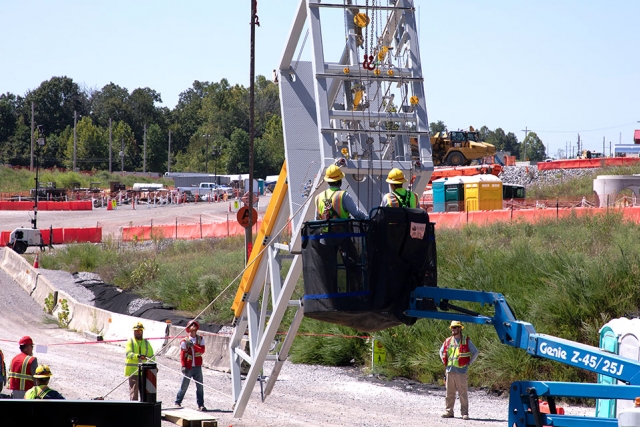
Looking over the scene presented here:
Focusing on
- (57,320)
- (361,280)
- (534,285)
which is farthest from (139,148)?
(361,280)

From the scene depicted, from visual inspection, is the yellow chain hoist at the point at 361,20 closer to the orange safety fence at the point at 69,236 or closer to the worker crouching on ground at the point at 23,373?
the worker crouching on ground at the point at 23,373

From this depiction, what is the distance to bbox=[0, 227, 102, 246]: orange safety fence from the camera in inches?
1887

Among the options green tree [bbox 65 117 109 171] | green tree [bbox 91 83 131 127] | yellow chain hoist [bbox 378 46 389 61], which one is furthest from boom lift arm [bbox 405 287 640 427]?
green tree [bbox 91 83 131 127]

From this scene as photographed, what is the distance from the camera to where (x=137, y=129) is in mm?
151375

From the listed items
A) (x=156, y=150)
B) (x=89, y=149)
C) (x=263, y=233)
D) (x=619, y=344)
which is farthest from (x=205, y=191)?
(x=619, y=344)

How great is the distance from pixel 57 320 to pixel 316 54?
22.4 m

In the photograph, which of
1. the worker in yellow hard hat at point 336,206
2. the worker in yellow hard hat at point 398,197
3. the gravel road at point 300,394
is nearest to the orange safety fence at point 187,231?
the gravel road at point 300,394

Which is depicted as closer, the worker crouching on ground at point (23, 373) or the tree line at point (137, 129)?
the worker crouching on ground at point (23, 373)

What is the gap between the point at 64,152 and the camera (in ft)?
433

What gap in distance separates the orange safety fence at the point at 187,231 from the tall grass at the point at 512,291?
13.9 metres

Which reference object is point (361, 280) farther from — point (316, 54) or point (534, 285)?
point (534, 285)

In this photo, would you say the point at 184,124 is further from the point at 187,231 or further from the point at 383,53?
the point at 383,53

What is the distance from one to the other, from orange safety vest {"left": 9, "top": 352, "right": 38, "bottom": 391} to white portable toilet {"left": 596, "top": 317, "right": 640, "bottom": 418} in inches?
299

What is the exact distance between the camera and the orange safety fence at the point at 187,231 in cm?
4569
